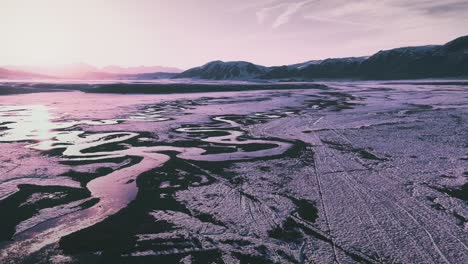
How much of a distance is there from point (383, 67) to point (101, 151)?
217ft

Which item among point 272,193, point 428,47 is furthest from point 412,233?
point 428,47

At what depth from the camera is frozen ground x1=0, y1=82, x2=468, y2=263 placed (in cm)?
405

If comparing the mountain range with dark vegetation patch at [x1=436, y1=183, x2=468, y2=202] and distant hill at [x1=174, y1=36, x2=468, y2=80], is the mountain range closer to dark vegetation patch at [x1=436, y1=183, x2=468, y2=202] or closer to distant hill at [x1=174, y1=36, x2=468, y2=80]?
distant hill at [x1=174, y1=36, x2=468, y2=80]

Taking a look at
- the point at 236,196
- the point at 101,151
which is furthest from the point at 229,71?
the point at 236,196

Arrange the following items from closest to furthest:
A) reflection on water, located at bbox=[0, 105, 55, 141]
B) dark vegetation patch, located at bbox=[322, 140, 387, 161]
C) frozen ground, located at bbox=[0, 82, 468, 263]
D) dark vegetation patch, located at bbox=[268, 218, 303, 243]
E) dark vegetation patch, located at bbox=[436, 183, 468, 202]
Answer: frozen ground, located at bbox=[0, 82, 468, 263] < dark vegetation patch, located at bbox=[268, 218, 303, 243] < dark vegetation patch, located at bbox=[436, 183, 468, 202] < dark vegetation patch, located at bbox=[322, 140, 387, 161] < reflection on water, located at bbox=[0, 105, 55, 141]

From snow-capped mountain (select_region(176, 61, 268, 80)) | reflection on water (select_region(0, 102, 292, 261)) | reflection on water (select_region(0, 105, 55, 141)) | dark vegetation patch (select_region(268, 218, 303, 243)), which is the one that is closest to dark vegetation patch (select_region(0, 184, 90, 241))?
reflection on water (select_region(0, 102, 292, 261))

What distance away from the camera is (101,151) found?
8750 millimetres

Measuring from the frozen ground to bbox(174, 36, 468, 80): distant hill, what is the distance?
54.0m

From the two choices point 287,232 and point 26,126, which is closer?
point 287,232

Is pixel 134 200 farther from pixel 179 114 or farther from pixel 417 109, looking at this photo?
pixel 417 109

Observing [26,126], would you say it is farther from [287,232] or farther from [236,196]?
[287,232]

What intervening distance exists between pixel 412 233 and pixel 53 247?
432 centimetres

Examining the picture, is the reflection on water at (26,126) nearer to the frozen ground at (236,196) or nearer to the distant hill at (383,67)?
the frozen ground at (236,196)

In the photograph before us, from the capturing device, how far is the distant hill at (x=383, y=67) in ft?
189
